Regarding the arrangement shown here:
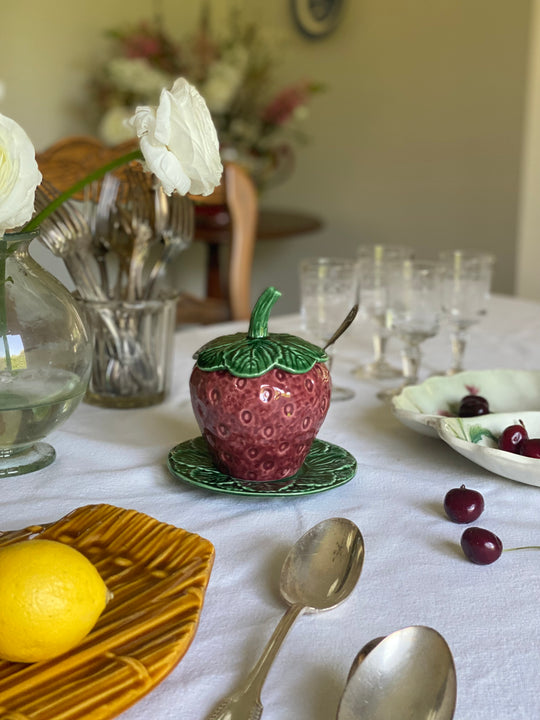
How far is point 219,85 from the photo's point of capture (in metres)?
2.35

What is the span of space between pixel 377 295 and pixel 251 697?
2.15 ft

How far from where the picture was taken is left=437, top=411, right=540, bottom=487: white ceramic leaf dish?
0.57 meters

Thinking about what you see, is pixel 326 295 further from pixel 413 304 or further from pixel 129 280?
pixel 129 280

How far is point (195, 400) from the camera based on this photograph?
0.57 metres

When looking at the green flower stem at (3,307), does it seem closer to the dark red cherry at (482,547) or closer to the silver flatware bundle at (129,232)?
the silver flatware bundle at (129,232)

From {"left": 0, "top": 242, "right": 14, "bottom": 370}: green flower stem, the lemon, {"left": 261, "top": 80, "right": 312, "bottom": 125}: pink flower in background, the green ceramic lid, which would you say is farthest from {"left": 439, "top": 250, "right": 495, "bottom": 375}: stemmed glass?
{"left": 261, "top": 80, "right": 312, "bottom": 125}: pink flower in background

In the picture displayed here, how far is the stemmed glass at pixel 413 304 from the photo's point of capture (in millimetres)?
828

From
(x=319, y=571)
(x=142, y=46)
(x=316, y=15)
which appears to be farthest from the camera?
(x=316, y=15)

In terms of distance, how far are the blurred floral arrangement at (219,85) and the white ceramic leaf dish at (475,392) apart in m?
1.73

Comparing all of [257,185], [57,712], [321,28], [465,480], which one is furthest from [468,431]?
[321,28]

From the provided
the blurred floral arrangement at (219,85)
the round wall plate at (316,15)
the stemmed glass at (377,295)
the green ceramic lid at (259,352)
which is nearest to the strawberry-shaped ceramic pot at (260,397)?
the green ceramic lid at (259,352)

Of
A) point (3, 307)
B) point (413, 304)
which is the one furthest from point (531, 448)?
point (3, 307)

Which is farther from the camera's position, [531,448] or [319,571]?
[531,448]

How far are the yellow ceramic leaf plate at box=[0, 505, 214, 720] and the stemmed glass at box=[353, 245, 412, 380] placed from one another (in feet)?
1.66
